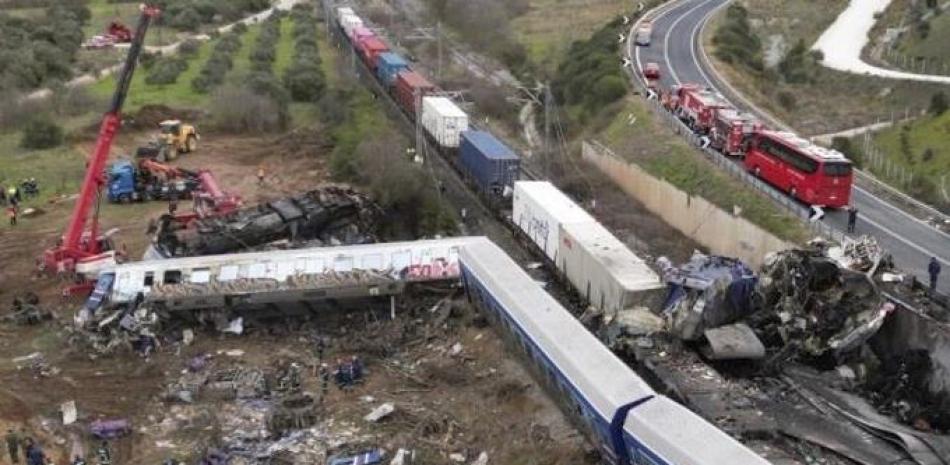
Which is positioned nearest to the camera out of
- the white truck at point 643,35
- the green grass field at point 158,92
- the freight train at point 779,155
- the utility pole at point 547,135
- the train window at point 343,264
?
the train window at point 343,264

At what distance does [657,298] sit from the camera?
2856 cm

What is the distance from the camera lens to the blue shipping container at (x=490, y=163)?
4112cm

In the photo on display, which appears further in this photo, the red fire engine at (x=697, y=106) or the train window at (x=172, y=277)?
the red fire engine at (x=697, y=106)

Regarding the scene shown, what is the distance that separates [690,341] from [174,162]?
114 ft

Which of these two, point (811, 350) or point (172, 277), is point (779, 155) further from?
point (172, 277)

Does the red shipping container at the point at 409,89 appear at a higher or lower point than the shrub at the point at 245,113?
higher

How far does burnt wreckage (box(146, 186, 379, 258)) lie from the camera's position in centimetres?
3578

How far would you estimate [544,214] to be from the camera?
115 ft

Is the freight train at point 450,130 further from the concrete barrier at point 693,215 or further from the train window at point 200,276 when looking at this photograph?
the train window at point 200,276

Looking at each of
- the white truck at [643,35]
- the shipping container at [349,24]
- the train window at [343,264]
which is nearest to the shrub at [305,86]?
the shipping container at [349,24]

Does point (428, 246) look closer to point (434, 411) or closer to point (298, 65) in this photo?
point (434, 411)

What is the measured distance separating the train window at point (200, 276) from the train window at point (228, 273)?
0.39 m

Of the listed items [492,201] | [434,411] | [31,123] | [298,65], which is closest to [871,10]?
[298,65]

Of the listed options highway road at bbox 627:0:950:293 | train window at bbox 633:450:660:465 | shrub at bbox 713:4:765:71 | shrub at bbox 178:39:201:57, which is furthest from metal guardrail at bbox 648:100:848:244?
shrub at bbox 178:39:201:57
